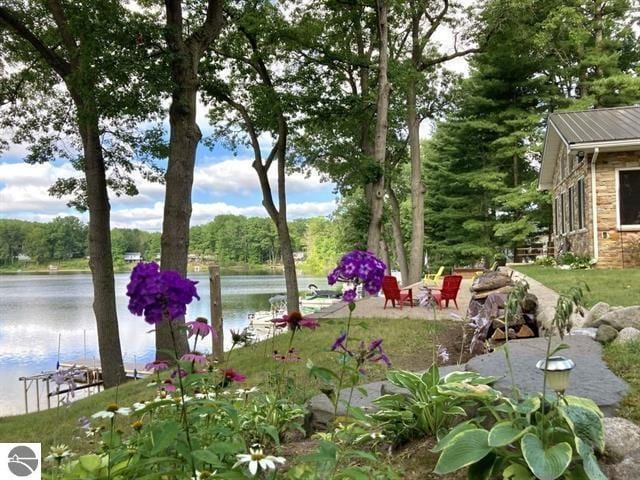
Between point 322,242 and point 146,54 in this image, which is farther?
point 322,242

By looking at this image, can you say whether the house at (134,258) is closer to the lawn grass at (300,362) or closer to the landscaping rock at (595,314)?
the lawn grass at (300,362)

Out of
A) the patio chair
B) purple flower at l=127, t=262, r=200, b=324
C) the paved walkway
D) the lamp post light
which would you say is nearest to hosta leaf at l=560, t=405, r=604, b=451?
the lamp post light

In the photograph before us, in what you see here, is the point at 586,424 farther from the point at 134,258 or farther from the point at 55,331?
the point at 55,331

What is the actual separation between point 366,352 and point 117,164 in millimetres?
9927

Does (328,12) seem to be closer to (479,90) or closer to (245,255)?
(479,90)

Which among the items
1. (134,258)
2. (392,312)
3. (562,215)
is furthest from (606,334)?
(562,215)

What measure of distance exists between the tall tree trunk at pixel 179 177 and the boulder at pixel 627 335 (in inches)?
240

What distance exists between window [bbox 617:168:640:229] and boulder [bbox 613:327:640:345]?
9.87 meters

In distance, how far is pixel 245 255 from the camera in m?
57.7

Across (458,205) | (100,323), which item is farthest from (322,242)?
(100,323)

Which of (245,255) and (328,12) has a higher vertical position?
(328,12)

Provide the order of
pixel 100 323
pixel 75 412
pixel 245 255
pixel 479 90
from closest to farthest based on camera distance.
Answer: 1. pixel 75 412
2. pixel 100 323
3. pixel 479 90
4. pixel 245 255

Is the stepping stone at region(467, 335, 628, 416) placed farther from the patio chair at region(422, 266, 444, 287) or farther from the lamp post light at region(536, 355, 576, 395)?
the patio chair at region(422, 266, 444, 287)

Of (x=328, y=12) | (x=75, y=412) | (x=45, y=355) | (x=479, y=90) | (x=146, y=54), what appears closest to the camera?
(x=75, y=412)
